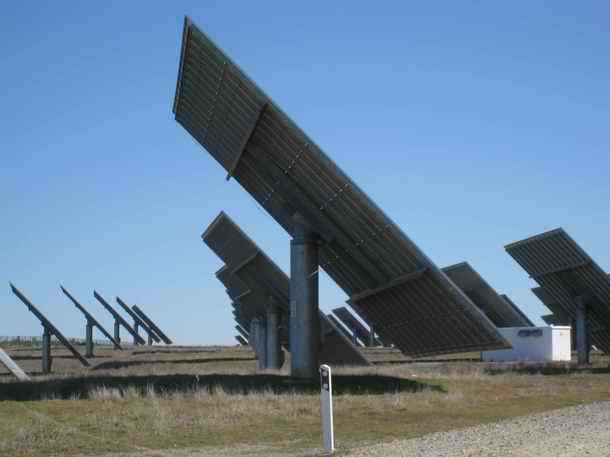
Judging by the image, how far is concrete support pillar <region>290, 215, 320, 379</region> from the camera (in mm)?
26375

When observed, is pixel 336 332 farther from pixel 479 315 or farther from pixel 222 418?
pixel 222 418

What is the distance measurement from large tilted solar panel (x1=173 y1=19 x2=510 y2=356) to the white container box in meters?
24.1

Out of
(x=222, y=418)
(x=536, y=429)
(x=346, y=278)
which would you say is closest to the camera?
(x=536, y=429)

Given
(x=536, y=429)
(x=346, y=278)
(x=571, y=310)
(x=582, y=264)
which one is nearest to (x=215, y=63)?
(x=346, y=278)

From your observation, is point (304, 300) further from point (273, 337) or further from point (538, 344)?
point (538, 344)

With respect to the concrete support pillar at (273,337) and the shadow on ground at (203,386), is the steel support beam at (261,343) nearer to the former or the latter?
the concrete support pillar at (273,337)

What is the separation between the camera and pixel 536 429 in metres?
13.9

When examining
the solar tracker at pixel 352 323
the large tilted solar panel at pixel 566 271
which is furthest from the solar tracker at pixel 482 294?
the solar tracker at pixel 352 323

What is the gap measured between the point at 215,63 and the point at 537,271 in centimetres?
2368

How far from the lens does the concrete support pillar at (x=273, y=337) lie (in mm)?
41531

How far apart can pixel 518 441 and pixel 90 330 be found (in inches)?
2223

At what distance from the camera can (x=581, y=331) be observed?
42.3 meters

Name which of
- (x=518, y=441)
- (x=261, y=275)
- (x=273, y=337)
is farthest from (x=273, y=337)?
(x=518, y=441)

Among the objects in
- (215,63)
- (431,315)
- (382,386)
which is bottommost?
(382,386)
